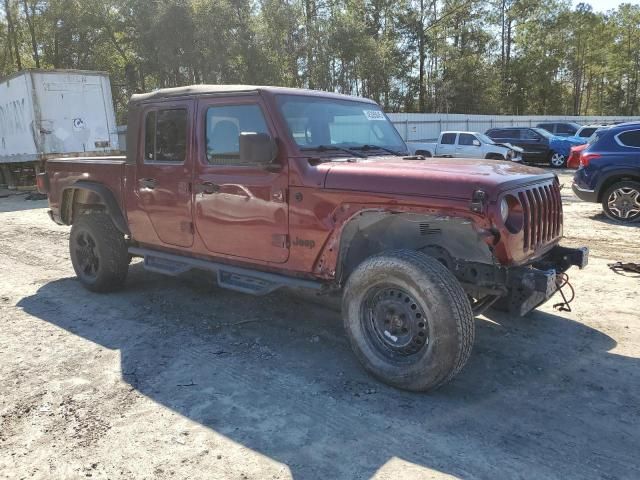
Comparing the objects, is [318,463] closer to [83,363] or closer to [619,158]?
[83,363]

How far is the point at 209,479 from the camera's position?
2791 mm

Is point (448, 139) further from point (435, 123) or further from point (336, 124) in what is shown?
point (336, 124)

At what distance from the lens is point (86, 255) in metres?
6.02

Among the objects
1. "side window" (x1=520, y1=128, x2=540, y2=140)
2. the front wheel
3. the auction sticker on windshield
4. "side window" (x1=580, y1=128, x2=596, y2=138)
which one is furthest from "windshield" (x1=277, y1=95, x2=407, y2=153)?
"side window" (x1=580, y1=128, x2=596, y2=138)

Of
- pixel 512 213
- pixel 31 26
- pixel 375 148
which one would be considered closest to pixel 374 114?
pixel 375 148

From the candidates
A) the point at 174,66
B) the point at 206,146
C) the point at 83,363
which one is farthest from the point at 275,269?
the point at 174,66

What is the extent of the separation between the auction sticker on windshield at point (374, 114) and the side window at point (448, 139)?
602 inches

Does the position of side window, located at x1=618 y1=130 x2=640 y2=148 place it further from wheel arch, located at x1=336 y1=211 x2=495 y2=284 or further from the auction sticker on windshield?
wheel arch, located at x1=336 y1=211 x2=495 y2=284

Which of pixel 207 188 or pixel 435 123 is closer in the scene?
pixel 207 188

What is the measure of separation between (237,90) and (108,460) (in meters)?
2.89

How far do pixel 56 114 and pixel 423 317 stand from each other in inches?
598

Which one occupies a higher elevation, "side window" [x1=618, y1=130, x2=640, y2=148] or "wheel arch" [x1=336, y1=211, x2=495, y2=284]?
"side window" [x1=618, y1=130, x2=640, y2=148]

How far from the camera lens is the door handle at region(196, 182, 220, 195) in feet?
15.0

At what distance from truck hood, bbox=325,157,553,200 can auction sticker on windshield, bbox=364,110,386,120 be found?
3.07 ft
